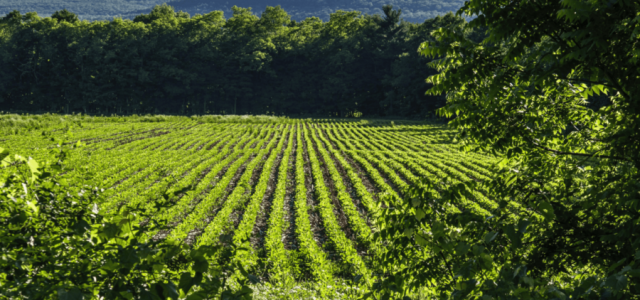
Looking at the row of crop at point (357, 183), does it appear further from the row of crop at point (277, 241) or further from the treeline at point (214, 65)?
the treeline at point (214, 65)

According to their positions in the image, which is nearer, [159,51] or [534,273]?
[534,273]

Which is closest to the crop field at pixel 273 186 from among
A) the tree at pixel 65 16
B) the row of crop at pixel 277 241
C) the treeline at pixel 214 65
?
the row of crop at pixel 277 241

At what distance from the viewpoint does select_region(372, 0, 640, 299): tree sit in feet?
7.37

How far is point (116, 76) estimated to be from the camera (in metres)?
68.8

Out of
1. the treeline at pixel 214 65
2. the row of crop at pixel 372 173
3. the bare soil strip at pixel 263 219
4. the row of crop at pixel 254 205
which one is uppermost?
the treeline at pixel 214 65

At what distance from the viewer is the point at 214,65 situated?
77.7 metres

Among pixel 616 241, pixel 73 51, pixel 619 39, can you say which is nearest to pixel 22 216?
pixel 616 241

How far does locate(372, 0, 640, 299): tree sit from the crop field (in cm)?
57

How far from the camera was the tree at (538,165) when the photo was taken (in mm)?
2246

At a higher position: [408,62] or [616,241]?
[408,62]

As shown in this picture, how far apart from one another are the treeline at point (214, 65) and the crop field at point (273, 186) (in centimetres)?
4019

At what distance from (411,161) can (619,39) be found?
734 inches

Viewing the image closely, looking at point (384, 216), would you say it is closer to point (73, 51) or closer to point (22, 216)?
point (22, 216)

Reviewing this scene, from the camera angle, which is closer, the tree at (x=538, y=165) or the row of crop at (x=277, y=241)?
the tree at (x=538, y=165)
